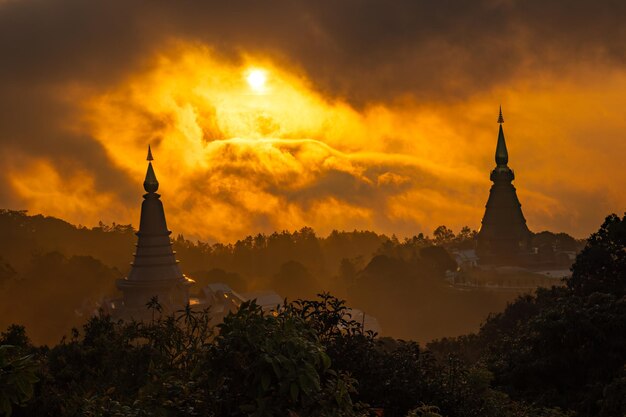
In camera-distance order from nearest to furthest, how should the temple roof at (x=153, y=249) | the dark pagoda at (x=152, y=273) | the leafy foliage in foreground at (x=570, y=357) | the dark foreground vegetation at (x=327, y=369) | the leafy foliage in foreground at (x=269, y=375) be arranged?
the leafy foliage in foreground at (x=269, y=375), the dark foreground vegetation at (x=327, y=369), the leafy foliage in foreground at (x=570, y=357), the dark pagoda at (x=152, y=273), the temple roof at (x=153, y=249)

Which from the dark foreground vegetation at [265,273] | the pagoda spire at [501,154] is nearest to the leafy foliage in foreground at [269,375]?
the dark foreground vegetation at [265,273]

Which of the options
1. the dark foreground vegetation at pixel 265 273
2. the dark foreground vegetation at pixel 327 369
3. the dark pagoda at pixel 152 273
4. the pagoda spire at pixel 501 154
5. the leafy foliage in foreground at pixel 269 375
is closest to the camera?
the leafy foliage in foreground at pixel 269 375

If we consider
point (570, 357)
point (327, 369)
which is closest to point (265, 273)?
point (570, 357)

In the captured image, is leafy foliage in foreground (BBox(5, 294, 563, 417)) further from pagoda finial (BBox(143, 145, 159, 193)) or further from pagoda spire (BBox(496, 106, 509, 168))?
pagoda spire (BBox(496, 106, 509, 168))

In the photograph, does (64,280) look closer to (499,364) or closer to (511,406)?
(499,364)

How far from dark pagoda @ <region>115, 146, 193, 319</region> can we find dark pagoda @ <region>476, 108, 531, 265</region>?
2455 centimetres

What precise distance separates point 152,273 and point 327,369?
55826mm

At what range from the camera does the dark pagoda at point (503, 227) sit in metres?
77.4

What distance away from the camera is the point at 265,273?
372 ft

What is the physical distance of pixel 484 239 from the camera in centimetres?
7825

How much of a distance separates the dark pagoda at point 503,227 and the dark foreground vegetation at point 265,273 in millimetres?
2761

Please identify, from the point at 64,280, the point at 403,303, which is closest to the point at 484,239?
the point at 403,303

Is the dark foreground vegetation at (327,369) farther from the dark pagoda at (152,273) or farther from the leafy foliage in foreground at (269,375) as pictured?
the dark pagoda at (152,273)

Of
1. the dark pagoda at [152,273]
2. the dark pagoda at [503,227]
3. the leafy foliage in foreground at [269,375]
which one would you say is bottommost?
the leafy foliage in foreground at [269,375]
